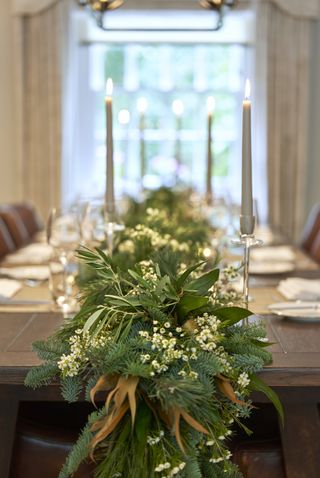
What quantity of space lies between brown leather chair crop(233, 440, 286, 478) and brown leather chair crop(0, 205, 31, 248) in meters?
2.46

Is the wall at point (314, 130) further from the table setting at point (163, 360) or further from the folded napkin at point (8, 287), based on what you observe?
the table setting at point (163, 360)

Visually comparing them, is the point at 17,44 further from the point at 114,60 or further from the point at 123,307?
the point at 123,307

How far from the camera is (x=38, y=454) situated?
1537 mm

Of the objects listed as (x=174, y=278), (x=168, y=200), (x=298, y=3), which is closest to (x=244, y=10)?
(x=298, y=3)

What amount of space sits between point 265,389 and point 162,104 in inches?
199

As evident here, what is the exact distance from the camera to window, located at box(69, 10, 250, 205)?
6.03 m

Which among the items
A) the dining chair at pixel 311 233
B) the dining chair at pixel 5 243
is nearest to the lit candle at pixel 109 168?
the dining chair at pixel 5 243

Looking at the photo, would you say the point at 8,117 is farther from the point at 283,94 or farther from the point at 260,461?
the point at 260,461

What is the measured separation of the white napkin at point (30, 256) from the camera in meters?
2.96

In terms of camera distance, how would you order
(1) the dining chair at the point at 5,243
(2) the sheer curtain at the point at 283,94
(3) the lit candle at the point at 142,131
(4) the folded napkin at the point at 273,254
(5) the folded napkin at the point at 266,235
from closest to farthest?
1. (4) the folded napkin at the point at 273,254
2. (1) the dining chair at the point at 5,243
3. (5) the folded napkin at the point at 266,235
4. (3) the lit candle at the point at 142,131
5. (2) the sheer curtain at the point at 283,94

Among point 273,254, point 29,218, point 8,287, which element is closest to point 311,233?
point 273,254

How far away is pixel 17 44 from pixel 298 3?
6.75ft

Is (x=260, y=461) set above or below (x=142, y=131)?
below

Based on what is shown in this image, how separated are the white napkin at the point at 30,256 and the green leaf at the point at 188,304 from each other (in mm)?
1614
